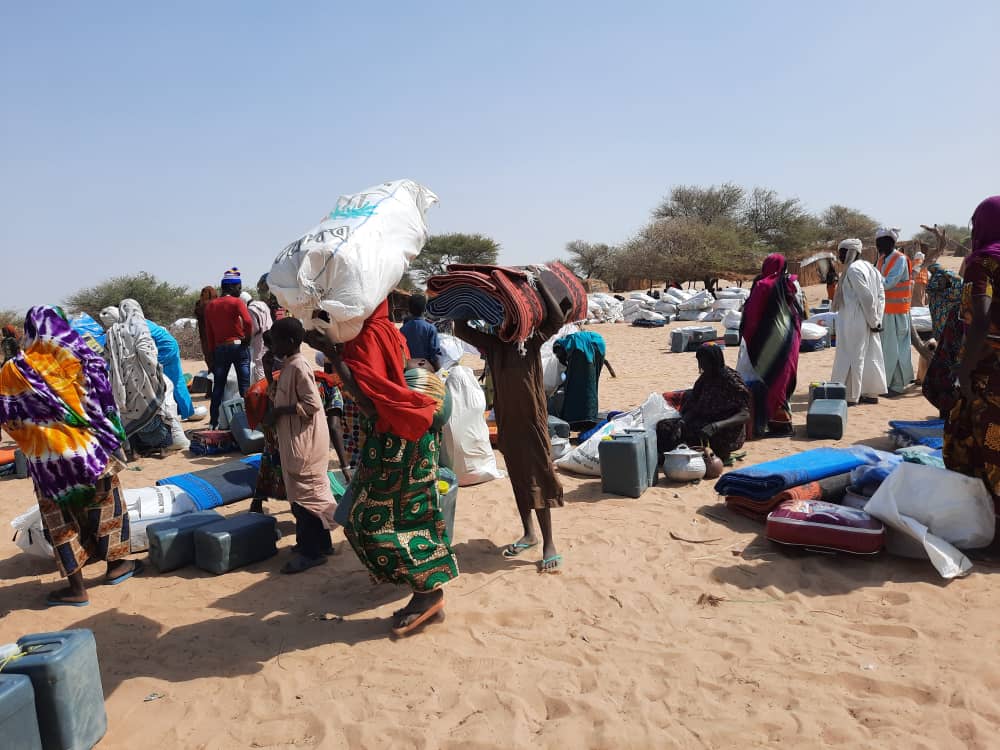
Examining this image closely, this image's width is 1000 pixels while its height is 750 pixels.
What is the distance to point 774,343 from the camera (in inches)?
273

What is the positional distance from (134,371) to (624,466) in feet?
17.7

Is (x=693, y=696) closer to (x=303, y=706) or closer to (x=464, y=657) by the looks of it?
(x=464, y=657)

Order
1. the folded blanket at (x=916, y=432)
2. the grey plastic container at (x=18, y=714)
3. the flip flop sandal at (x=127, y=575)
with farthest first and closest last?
the folded blanket at (x=916, y=432), the flip flop sandal at (x=127, y=575), the grey plastic container at (x=18, y=714)

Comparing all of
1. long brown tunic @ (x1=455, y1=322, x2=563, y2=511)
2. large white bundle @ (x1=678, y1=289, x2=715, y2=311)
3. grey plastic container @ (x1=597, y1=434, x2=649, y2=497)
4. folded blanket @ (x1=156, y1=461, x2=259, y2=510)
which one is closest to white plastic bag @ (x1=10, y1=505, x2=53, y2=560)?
folded blanket @ (x1=156, y1=461, x2=259, y2=510)

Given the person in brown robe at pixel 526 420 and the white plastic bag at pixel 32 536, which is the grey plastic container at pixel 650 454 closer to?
the person in brown robe at pixel 526 420

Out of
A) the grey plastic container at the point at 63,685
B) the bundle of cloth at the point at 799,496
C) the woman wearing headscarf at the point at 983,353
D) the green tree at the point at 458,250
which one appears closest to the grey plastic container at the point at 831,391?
the bundle of cloth at the point at 799,496

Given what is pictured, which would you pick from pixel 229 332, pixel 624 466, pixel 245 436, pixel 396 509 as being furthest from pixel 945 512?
pixel 229 332

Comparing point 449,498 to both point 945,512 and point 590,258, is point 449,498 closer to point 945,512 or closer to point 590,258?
point 945,512

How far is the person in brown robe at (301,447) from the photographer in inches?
174

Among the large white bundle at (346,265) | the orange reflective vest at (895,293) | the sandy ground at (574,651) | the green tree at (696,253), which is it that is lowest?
the sandy ground at (574,651)

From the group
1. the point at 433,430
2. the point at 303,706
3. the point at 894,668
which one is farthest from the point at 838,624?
the point at 303,706

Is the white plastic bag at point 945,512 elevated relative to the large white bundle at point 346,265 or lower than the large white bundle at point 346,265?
lower

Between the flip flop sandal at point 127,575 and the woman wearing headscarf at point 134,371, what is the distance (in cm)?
349

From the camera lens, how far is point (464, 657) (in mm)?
3289
